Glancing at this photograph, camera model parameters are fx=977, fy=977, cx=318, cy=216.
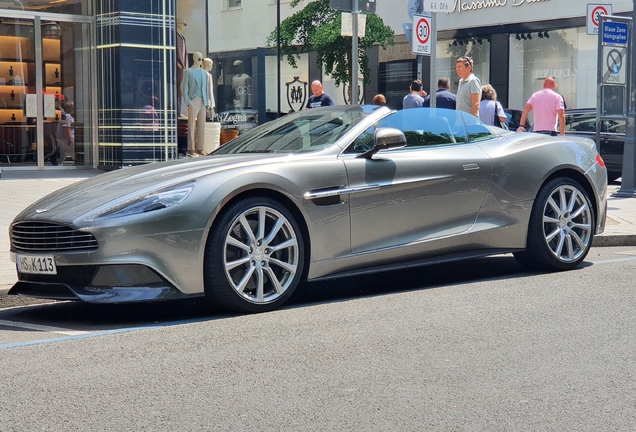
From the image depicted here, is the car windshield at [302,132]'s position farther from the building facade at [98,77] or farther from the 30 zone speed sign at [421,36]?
the building facade at [98,77]

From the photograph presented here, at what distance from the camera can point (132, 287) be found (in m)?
5.61

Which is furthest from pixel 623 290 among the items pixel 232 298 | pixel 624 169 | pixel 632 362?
pixel 624 169

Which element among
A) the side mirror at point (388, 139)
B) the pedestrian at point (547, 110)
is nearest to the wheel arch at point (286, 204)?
the side mirror at point (388, 139)

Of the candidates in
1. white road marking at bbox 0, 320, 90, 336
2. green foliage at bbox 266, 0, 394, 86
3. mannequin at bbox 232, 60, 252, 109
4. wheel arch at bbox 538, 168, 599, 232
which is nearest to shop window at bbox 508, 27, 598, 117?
green foliage at bbox 266, 0, 394, 86

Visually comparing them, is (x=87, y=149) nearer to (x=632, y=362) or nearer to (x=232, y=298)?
(x=232, y=298)

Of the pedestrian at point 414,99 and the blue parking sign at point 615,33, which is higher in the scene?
the blue parking sign at point 615,33

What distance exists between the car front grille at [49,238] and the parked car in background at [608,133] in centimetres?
1372

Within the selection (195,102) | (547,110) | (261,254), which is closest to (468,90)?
(547,110)

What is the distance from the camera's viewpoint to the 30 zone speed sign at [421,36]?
14.1 metres

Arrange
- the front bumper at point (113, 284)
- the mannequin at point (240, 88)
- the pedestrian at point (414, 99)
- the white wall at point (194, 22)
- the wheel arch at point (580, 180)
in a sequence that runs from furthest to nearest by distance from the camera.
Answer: the mannequin at point (240, 88)
the white wall at point (194, 22)
the pedestrian at point (414, 99)
the wheel arch at point (580, 180)
the front bumper at point (113, 284)

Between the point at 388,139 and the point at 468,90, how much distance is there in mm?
5532

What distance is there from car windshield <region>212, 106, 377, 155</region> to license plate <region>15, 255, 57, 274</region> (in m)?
1.71

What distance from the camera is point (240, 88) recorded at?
21328 mm

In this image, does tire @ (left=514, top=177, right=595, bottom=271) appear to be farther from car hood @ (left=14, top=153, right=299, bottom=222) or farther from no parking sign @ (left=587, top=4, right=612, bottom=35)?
no parking sign @ (left=587, top=4, right=612, bottom=35)
